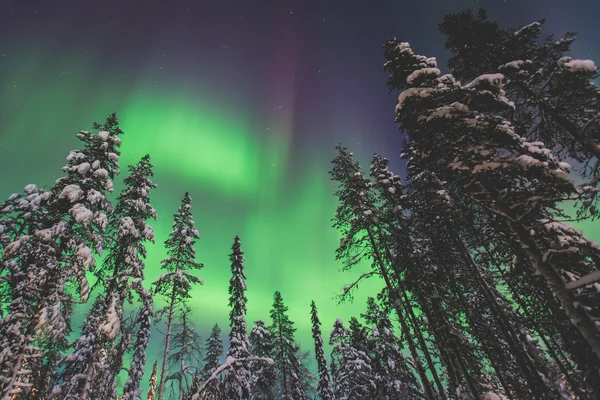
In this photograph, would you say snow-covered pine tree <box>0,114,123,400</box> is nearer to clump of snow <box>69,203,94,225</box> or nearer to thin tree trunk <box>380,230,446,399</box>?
clump of snow <box>69,203,94,225</box>

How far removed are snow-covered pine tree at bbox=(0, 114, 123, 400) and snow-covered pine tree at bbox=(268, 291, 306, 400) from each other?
19.3 m

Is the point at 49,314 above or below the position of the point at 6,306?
below

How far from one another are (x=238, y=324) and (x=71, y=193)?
17.0m

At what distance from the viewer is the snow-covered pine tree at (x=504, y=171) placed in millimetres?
6090

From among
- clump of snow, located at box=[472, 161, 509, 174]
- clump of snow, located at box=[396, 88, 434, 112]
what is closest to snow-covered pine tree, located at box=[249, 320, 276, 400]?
clump of snow, located at box=[472, 161, 509, 174]

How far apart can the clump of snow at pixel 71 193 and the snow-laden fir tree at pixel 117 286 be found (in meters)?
2.55

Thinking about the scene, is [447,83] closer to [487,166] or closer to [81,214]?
[487,166]

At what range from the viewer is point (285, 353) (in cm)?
2725

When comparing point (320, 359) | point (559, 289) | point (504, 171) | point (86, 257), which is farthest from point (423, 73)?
point (320, 359)

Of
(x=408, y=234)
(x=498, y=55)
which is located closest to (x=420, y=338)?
(x=408, y=234)

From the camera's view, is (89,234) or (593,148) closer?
(593,148)

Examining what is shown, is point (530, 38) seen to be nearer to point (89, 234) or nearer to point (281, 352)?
point (89, 234)

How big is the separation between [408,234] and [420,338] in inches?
195

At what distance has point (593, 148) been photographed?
837 centimetres
